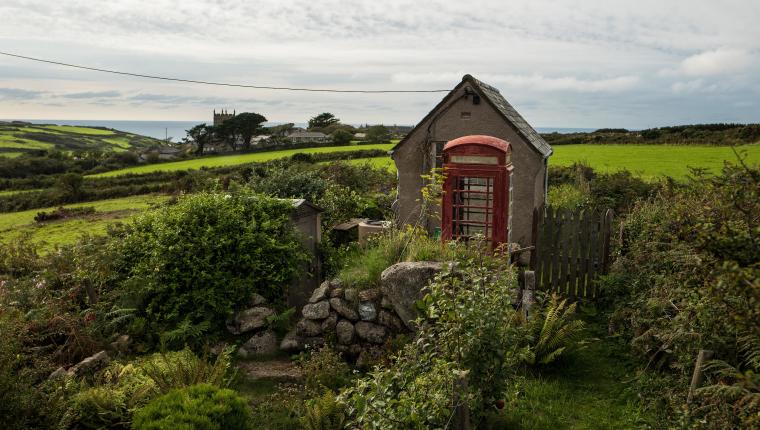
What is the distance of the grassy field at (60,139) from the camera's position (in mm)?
57969

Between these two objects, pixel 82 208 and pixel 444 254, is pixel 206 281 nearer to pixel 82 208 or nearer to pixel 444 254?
pixel 444 254

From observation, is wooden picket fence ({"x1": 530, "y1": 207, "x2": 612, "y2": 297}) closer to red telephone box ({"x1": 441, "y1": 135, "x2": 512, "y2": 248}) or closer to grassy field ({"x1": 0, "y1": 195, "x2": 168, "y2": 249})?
red telephone box ({"x1": 441, "y1": 135, "x2": 512, "y2": 248})

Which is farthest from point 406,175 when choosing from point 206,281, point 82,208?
point 82,208

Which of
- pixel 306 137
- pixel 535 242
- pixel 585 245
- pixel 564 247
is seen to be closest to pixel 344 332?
pixel 535 242

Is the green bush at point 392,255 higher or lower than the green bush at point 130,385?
higher

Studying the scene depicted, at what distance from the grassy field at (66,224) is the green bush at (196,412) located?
1004cm

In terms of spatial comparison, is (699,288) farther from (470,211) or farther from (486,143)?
(470,211)

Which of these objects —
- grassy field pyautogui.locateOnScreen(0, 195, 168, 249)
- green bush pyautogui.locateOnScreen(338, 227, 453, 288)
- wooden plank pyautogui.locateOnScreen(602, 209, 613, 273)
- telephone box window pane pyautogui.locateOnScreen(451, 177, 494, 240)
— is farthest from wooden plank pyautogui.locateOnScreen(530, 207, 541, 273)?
grassy field pyautogui.locateOnScreen(0, 195, 168, 249)

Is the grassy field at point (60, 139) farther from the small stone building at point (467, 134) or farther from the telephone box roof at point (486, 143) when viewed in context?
the telephone box roof at point (486, 143)

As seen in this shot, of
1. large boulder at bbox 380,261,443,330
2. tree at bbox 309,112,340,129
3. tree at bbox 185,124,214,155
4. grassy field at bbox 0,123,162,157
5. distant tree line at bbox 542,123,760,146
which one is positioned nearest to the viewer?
large boulder at bbox 380,261,443,330

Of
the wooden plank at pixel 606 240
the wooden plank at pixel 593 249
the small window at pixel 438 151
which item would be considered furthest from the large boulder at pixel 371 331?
the small window at pixel 438 151

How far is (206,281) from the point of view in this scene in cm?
1016

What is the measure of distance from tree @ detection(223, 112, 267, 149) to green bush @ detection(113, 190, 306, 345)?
4162cm

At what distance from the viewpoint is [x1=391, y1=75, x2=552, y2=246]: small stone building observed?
1276 cm
